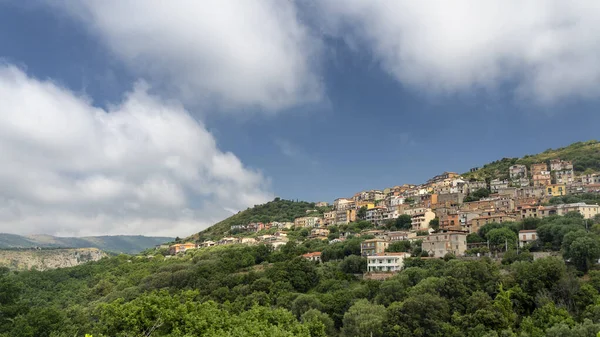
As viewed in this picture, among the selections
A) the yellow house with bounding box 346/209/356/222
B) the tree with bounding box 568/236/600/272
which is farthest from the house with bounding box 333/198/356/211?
the tree with bounding box 568/236/600/272

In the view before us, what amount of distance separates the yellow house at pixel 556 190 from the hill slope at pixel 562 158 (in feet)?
45.7

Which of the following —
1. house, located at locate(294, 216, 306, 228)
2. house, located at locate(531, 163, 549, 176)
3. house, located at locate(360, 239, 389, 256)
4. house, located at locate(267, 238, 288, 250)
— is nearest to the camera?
house, located at locate(360, 239, 389, 256)

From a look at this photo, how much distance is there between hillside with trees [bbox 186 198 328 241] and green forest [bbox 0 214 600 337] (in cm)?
4879

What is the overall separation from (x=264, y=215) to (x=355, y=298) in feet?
258

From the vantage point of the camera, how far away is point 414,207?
78.6 meters

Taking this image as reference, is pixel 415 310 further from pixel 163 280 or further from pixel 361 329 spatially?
pixel 163 280

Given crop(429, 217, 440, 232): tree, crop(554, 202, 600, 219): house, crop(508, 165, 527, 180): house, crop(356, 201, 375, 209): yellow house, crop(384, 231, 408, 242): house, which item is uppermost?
crop(508, 165, 527, 180): house

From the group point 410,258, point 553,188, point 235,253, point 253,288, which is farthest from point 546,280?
point 553,188

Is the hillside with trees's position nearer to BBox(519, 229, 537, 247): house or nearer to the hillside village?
the hillside village

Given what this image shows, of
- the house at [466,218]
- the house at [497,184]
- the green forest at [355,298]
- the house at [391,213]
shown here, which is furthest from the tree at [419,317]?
the house at [497,184]

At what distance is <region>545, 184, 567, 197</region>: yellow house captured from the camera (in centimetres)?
7288

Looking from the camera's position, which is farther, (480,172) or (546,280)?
(480,172)

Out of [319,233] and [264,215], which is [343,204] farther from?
[264,215]

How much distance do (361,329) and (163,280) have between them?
100.0 ft
